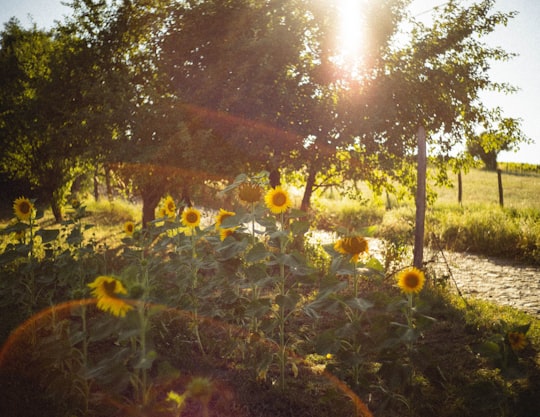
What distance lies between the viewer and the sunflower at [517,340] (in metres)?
2.46

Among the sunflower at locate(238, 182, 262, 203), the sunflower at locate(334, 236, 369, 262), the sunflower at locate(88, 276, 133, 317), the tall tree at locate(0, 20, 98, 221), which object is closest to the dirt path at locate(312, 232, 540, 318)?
the sunflower at locate(334, 236, 369, 262)

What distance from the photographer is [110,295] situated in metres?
2.17

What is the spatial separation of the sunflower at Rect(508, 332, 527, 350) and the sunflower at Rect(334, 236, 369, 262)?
3.33 feet

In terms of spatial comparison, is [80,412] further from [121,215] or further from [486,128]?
[121,215]

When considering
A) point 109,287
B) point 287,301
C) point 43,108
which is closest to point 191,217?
point 287,301

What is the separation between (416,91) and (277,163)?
3188 millimetres

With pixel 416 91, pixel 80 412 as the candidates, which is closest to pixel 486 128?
pixel 416 91

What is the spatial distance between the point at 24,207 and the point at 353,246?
3.42 meters

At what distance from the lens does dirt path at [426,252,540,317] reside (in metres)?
5.87

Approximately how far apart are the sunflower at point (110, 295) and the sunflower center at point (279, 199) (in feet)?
4.42

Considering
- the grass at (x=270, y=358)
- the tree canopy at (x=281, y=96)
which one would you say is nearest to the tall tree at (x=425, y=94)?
the tree canopy at (x=281, y=96)

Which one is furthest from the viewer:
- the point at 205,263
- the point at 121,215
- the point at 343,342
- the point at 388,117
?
the point at 121,215

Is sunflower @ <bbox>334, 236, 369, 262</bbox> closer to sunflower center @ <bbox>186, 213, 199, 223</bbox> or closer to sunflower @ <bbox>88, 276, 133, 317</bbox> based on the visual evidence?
sunflower @ <bbox>88, 276, 133, 317</bbox>

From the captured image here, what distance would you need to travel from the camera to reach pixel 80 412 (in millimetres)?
2719
